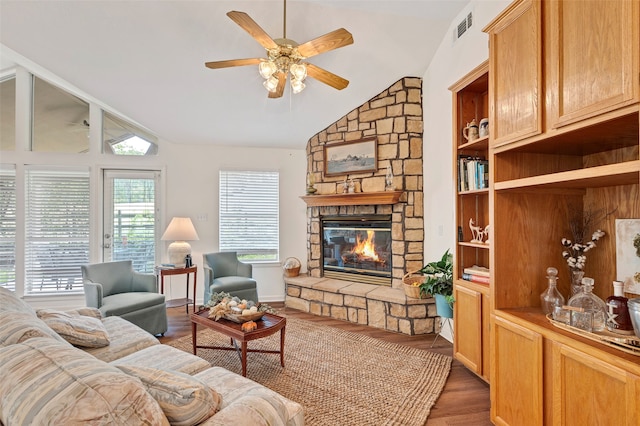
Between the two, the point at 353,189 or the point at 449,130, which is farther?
the point at 353,189

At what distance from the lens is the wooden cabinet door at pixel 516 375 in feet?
5.59

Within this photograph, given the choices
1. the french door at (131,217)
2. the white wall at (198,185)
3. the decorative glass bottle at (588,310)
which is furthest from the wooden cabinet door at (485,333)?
the french door at (131,217)

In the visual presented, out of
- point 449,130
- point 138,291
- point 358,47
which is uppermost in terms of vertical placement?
point 358,47

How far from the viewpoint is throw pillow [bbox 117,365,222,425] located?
44.1 inches

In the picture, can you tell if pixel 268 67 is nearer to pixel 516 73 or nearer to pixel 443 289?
pixel 516 73

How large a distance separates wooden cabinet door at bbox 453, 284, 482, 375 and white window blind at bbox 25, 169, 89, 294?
5.08 metres

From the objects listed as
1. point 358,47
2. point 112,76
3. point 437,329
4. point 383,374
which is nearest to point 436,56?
point 358,47

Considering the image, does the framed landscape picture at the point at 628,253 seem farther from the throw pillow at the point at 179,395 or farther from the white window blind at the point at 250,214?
the white window blind at the point at 250,214

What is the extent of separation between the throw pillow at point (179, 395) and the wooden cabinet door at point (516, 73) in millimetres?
1965

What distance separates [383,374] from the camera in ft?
8.96

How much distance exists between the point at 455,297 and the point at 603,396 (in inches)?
59.4

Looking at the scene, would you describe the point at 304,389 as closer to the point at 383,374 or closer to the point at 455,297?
the point at 383,374

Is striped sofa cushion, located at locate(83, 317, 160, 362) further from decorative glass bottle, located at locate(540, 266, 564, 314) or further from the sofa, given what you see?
decorative glass bottle, located at locate(540, 266, 564, 314)

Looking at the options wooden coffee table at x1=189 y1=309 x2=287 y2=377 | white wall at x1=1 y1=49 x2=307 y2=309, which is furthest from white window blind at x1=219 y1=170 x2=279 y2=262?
wooden coffee table at x1=189 y1=309 x2=287 y2=377
